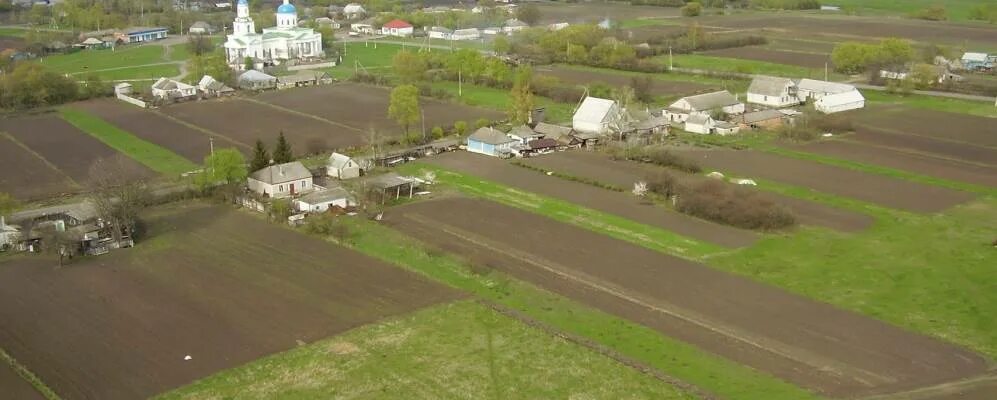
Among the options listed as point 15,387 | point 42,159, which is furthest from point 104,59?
point 15,387

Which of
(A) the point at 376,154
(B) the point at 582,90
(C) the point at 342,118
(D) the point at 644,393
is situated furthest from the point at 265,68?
(D) the point at 644,393

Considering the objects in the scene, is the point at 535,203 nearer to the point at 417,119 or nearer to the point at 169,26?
the point at 417,119

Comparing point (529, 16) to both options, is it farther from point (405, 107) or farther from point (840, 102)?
point (405, 107)

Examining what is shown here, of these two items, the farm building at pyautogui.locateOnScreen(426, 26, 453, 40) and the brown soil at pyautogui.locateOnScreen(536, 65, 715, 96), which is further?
the farm building at pyautogui.locateOnScreen(426, 26, 453, 40)

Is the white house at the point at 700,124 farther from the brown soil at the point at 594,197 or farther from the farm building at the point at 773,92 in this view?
the brown soil at the point at 594,197

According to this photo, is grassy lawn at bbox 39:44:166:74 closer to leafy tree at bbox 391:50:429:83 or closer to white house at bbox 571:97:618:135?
leafy tree at bbox 391:50:429:83

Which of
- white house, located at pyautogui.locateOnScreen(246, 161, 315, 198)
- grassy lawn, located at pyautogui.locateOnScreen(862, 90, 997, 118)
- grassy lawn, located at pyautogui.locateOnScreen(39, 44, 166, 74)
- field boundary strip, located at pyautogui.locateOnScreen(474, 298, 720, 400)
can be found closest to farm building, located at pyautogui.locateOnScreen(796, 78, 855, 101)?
grassy lawn, located at pyautogui.locateOnScreen(862, 90, 997, 118)
